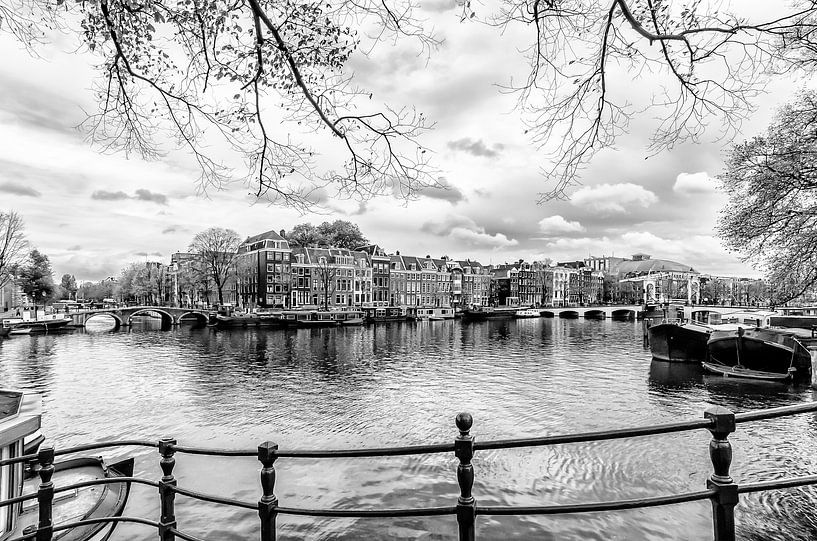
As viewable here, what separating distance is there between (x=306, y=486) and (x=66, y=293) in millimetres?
177244

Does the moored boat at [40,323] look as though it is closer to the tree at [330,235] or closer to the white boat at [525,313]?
the tree at [330,235]

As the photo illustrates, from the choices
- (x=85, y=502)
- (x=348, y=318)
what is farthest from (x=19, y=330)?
(x=85, y=502)

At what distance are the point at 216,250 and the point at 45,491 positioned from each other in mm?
71195

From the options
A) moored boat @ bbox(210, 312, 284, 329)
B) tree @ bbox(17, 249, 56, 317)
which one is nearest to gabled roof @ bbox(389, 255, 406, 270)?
moored boat @ bbox(210, 312, 284, 329)

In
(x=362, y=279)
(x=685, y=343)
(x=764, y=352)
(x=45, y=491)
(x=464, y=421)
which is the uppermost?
(x=362, y=279)

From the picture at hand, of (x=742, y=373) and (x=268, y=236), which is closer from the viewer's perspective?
(x=742, y=373)

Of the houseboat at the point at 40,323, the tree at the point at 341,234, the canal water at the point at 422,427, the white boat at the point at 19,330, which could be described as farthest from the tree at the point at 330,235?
the canal water at the point at 422,427

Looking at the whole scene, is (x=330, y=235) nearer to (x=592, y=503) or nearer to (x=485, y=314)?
(x=485, y=314)

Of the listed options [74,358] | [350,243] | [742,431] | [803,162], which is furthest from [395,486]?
[350,243]

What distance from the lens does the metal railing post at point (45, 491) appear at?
3803 mm

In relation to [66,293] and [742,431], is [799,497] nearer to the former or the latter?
[742,431]

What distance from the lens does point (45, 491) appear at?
382 centimetres

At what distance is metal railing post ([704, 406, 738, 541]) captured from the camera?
2602 millimetres

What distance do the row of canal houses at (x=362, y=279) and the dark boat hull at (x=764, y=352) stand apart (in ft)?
206
